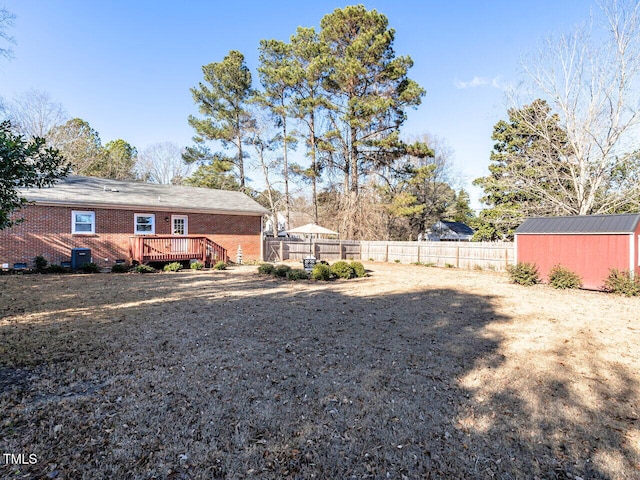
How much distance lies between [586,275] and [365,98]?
685 inches

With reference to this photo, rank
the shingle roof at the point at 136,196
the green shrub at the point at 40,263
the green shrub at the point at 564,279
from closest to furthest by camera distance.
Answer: the green shrub at the point at 564,279 < the green shrub at the point at 40,263 < the shingle roof at the point at 136,196

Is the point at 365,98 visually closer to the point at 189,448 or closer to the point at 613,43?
the point at 613,43

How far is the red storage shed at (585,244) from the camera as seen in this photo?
940 cm

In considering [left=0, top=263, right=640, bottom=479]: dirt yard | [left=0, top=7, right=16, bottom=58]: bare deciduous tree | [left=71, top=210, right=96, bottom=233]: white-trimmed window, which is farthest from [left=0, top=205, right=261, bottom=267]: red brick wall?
[left=0, top=263, right=640, bottom=479]: dirt yard

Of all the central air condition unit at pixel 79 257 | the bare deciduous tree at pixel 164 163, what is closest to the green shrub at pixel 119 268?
the central air condition unit at pixel 79 257

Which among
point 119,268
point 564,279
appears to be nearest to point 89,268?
point 119,268

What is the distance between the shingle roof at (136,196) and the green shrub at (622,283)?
14.8 meters

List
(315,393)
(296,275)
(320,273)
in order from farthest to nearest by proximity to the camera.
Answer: (296,275)
(320,273)
(315,393)

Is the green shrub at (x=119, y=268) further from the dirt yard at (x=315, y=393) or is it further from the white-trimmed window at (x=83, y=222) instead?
the dirt yard at (x=315, y=393)

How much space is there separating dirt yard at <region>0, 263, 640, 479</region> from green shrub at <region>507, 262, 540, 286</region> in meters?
3.86

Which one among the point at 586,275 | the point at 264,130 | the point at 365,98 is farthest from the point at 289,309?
the point at 264,130

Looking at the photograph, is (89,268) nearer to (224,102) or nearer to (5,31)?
(5,31)

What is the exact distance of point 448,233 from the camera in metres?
37.8

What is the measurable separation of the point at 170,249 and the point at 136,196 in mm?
3267
